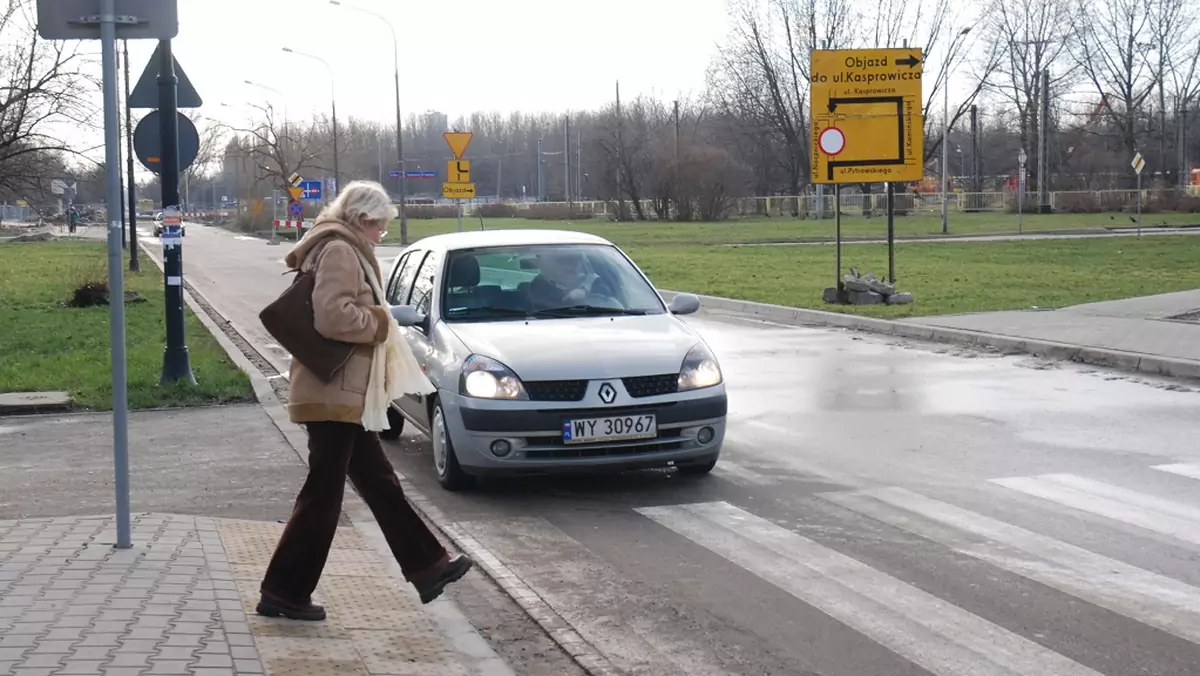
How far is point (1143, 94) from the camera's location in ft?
275

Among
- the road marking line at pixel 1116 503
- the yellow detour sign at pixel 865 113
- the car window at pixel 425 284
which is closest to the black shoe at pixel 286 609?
the car window at pixel 425 284

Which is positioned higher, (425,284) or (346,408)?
(425,284)

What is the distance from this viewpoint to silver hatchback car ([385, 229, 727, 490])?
7859 millimetres

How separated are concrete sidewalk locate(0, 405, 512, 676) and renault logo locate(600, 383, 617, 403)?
1.50 m

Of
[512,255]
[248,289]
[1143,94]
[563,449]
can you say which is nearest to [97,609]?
[563,449]

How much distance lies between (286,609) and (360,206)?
160 cm

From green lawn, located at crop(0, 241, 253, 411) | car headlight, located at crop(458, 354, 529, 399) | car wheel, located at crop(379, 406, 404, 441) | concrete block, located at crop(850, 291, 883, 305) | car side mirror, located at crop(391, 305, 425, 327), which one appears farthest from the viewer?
concrete block, located at crop(850, 291, 883, 305)

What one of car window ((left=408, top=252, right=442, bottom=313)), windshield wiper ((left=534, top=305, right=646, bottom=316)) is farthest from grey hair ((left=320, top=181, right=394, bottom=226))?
car window ((left=408, top=252, right=442, bottom=313))

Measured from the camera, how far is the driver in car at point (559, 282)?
9102 mm

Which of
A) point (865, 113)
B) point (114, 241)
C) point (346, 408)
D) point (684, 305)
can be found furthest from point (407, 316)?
point (865, 113)

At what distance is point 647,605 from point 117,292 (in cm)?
264

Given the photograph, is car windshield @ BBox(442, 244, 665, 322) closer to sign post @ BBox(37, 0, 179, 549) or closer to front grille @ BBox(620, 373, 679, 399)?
front grille @ BBox(620, 373, 679, 399)

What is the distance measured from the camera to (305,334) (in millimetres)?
5234

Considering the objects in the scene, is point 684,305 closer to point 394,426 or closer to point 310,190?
point 394,426
